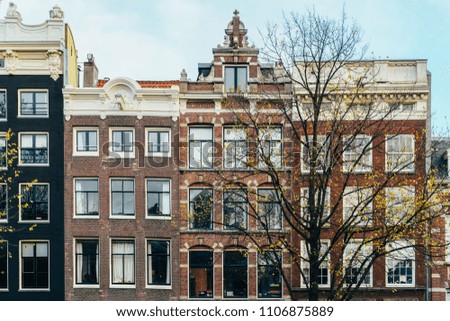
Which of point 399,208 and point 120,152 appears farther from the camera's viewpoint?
point 120,152

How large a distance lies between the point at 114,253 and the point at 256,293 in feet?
23.1

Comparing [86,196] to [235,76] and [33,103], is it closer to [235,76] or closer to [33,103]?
[33,103]

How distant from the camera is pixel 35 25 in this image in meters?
25.4

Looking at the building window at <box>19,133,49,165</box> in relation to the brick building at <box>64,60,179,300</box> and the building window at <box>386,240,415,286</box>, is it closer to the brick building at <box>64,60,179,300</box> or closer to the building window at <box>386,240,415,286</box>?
the brick building at <box>64,60,179,300</box>

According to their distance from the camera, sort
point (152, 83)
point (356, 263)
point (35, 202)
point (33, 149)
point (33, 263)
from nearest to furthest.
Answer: point (356, 263), point (33, 263), point (35, 202), point (33, 149), point (152, 83)

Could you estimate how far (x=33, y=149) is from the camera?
25.2 meters

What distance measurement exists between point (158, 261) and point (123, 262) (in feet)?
5.48

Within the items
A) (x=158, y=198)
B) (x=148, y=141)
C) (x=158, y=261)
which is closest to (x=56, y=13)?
(x=148, y=141)

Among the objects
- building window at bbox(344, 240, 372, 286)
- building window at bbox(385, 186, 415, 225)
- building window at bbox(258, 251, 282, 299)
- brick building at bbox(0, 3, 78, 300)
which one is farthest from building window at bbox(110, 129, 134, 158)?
building window at bbox(385, 186, 415, 225)

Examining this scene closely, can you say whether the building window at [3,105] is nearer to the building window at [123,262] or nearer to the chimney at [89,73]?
the chimney at [89,73]

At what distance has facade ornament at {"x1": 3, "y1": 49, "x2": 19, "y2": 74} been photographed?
2512cm

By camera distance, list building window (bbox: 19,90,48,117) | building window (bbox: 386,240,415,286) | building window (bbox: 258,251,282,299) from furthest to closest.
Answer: building window (bbox: 19,90,48,117) < building window (bbox: 258,251,282,299) < building window (bbox: 386,240,415,286)

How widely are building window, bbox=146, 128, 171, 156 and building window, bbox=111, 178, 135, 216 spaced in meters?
1.84

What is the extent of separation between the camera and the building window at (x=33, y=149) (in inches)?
993
